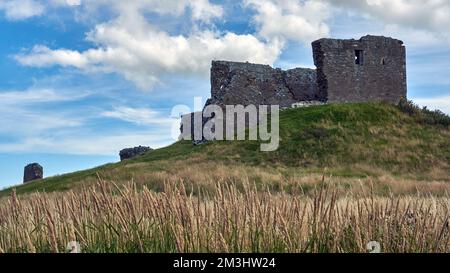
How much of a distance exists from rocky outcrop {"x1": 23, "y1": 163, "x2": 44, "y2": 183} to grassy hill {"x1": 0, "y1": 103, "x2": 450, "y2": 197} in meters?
15.8

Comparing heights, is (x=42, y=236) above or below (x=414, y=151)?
below

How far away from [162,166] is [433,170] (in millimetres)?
11753

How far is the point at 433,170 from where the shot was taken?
76.8ft

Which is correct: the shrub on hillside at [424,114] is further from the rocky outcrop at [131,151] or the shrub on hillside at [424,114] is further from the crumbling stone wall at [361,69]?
the rocky outcrop at [131,151]

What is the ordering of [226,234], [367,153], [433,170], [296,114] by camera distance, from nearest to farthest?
[226,234], [433,170], [367,153], [296,114]

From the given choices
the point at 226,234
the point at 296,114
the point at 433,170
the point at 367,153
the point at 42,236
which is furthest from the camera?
the point at 296,114
